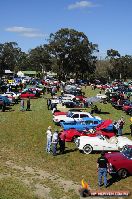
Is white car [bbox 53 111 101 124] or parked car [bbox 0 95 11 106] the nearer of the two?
white car [bbox 53 111 101 124]

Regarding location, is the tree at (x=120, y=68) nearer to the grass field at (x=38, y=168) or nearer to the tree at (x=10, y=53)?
the tree at (x=10, y=53)

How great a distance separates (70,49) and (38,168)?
81651mm

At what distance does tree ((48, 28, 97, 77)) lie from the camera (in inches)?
3925

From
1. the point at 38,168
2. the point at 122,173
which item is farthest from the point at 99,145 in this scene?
the point at 38,168

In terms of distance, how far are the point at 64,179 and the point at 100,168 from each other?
195 centimetres

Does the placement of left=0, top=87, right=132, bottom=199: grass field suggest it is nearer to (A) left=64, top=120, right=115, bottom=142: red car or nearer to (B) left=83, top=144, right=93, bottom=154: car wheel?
(B) left=83, top=144, right=93, bottom=154: car wheel

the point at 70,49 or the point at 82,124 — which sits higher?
the point at 70,49

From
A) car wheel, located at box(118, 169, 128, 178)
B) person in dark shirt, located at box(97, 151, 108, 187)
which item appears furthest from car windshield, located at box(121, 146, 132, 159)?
person in dark shirt, located at box(97, 151, 108, 187)

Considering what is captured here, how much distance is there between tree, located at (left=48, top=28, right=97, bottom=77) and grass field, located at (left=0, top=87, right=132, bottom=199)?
70475 millimetres

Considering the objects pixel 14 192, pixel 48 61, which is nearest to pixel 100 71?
pixel 48 61

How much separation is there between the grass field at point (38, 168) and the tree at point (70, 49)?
231 ft

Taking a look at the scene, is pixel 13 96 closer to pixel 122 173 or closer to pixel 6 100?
pixel 6 100

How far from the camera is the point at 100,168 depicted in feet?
55.9

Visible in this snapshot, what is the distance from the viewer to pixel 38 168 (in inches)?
774
